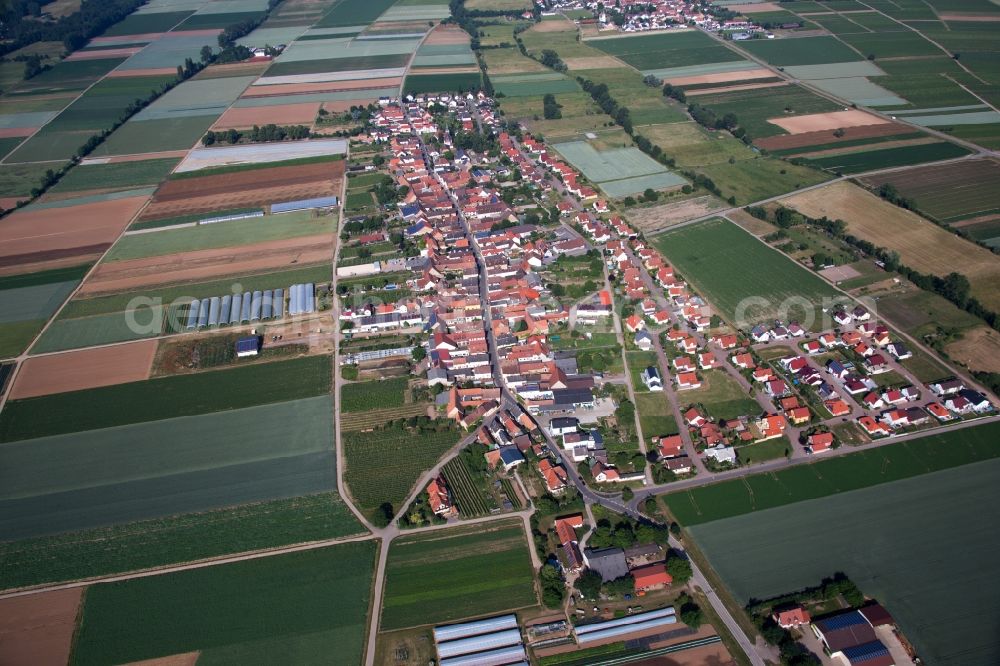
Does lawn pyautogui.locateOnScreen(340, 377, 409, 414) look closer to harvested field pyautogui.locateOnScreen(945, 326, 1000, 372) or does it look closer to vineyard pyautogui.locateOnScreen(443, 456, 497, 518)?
vineyard pyautogui.locateOnScreen(443, 456, 497, 518)

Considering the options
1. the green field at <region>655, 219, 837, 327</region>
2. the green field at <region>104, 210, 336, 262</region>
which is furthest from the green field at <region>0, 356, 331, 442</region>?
the green field at <region>655, 219, 837, 327</region>

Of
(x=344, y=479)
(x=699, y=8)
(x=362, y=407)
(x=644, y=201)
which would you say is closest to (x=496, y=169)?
(x=644, y=201)

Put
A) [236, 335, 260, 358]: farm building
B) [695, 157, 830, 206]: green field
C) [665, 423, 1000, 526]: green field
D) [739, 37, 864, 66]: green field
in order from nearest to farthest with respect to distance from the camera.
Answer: [665, 423, 1000, 526]: green field < [236, 335, 260, 358]: farm building < [695, 157, 830, 206]: green field < [739, 37, 864, 66]: green field

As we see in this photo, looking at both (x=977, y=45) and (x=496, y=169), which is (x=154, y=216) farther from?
(x=977, y=45)

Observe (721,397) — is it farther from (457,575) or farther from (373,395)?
(373,395)

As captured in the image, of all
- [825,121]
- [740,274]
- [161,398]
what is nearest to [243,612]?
[161,398]

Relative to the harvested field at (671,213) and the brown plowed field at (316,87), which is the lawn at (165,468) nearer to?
the harvested field at (671,213)
